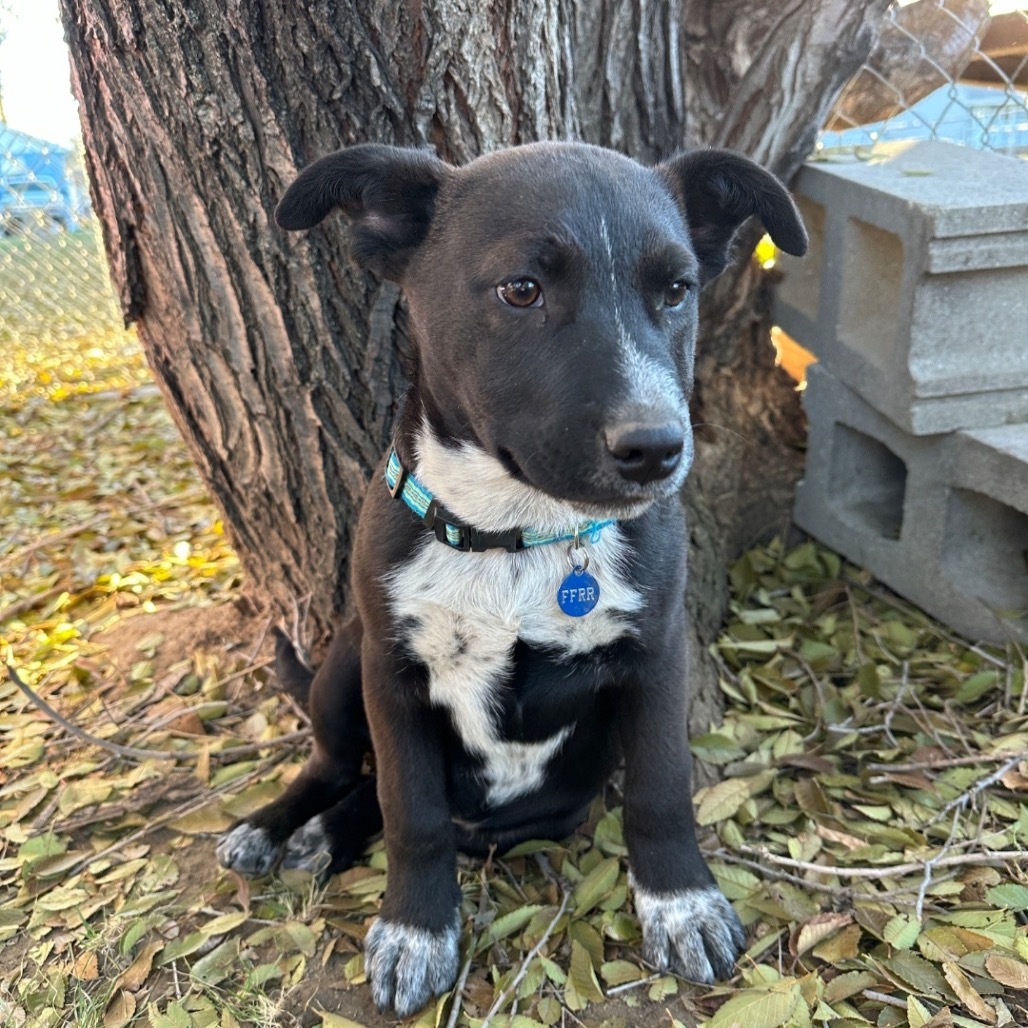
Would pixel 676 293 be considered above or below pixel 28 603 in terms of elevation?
above

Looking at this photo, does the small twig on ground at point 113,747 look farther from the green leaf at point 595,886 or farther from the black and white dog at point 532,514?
the green leaf at point 595,886

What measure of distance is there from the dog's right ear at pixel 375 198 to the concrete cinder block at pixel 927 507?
188 centimetres

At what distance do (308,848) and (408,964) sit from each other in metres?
0.57

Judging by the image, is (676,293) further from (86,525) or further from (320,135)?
(86,525)

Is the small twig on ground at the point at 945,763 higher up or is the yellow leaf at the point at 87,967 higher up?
the yellow leaf at the point at 87,967

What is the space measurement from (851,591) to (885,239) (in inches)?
47.1

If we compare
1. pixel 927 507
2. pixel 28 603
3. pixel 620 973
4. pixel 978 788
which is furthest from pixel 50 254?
pixel 978 788

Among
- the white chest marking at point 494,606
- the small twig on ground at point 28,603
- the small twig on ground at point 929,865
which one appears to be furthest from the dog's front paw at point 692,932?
the small twig on ground at point 28,603

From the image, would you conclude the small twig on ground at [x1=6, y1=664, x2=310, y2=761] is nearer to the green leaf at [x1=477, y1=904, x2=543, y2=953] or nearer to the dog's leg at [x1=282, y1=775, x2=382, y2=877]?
the dog's leg at [x1=282, y1=775, x2=382, y2=877]

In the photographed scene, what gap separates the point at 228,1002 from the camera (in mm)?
2365

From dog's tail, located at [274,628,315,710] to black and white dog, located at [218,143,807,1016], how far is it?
1.96 ft

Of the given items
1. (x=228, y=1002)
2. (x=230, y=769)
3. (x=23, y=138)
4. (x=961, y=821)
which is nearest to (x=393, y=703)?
(x=228, y=1002)

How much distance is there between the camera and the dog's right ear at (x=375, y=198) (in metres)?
2.15

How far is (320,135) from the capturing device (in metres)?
2.71
